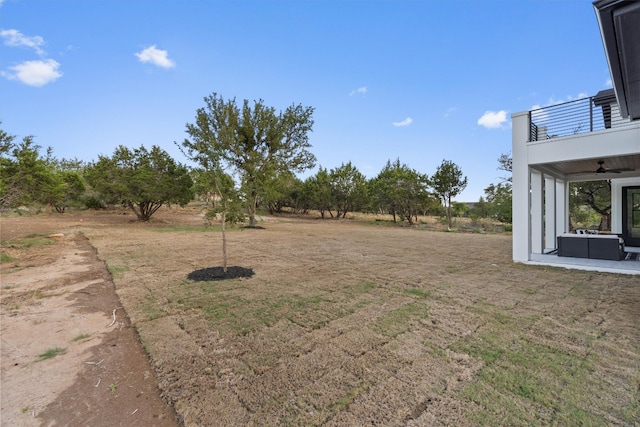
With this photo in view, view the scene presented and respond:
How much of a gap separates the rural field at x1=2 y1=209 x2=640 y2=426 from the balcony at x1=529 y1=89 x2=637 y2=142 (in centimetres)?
368

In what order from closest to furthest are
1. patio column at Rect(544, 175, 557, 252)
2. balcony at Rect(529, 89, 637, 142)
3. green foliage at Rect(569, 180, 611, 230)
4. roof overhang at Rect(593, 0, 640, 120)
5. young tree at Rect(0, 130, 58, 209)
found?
roof overhang at Rect(593, 0, 640, 120), balcony at Rect(529, 89, 637, 142), young tree at Rect(0, 130, 58, 209), patio column at Rect(544, 175, 557, 252), green foliage at Rect(569, 180, 611, 230)

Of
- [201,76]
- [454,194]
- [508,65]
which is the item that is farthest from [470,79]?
[201,76]

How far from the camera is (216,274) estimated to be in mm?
5734

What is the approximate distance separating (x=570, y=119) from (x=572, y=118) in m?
0.06

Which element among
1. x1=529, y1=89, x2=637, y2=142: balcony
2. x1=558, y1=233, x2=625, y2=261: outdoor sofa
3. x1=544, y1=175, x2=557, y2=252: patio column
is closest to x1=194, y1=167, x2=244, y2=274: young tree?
x1=529, y1=89, x2=637, y2=142: balcony

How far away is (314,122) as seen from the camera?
1953 cm

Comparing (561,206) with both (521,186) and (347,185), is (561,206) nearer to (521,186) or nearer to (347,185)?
(521,186)

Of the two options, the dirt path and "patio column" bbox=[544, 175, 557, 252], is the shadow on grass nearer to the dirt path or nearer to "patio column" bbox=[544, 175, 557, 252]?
the dirt path

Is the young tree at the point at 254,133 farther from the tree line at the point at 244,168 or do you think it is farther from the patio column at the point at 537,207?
the patio column at the point at 537,207

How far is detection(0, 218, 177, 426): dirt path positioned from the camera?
6.48 ft

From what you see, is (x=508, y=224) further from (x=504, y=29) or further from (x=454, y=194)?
(x=504, y=29)

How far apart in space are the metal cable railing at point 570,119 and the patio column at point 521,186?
0.77 ft

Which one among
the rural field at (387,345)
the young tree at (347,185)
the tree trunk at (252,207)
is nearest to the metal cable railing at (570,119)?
the rural field at (387,345)

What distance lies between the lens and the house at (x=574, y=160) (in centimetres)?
600
